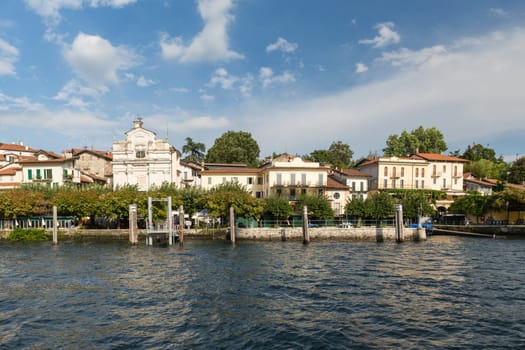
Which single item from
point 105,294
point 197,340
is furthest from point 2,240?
point 197,340

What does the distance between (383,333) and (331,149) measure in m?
83.5

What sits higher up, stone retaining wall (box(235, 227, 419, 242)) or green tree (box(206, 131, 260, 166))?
green tree (box(206, 131, 260, 166))

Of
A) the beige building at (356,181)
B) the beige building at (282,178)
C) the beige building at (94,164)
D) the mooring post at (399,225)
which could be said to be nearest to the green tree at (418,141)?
the beige building at (356,181)

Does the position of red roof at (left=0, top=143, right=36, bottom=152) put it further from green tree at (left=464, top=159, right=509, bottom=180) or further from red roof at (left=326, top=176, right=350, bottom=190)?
green tree at (left=464, top=159, right=509, bottom=180)

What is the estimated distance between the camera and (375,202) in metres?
46.2

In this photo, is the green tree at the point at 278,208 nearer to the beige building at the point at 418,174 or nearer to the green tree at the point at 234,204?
the green tree at the point at 234,204

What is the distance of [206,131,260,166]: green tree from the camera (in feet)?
262

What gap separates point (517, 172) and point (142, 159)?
73.9 metres

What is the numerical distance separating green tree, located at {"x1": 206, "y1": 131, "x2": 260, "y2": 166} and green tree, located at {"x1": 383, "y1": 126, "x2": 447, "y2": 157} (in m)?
31.3

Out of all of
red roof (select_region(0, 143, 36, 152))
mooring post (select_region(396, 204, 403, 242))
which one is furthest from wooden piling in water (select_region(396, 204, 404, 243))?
red roof (select_region(0, 143, 36, 152))

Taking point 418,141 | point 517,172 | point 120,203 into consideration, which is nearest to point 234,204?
point 120,203

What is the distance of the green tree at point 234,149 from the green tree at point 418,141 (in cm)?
3127

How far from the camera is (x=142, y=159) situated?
5300 centimetres

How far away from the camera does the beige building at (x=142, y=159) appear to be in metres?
52.9
